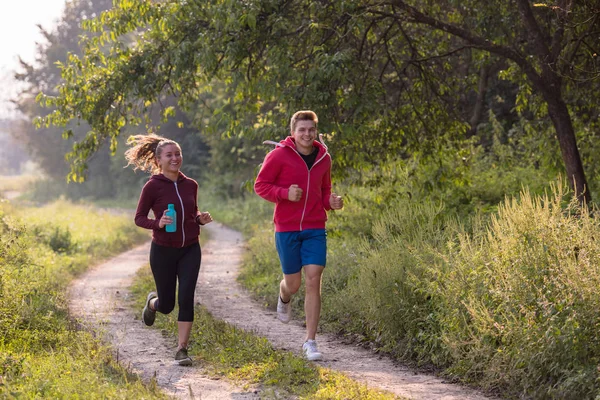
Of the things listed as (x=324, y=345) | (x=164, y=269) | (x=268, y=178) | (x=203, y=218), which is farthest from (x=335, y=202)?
(x=324, y=345)

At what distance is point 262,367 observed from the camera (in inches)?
253

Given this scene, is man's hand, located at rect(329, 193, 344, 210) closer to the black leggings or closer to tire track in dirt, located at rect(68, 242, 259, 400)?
the black leggings

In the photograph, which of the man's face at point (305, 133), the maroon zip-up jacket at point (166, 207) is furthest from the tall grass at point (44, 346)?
the man's face at point (305, 133)

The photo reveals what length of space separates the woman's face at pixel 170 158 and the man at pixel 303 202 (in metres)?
0.79

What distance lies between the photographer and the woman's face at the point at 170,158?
7070 millimetres

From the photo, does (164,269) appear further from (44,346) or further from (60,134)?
(60,134)

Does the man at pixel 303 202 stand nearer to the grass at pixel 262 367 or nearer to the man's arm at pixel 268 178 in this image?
the man's arm at pixel 268 178

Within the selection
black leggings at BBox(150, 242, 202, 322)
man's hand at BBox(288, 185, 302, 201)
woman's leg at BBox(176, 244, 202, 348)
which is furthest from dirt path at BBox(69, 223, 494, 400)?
man's hand at BBox(288, 185, 302, 201)

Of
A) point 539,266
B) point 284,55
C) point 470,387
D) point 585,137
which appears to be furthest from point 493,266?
point 585,137

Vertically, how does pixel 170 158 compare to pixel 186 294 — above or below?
above

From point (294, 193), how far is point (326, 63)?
3.75 m

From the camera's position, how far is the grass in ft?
18.4

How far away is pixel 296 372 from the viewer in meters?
6.24

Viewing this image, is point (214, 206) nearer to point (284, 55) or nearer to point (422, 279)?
point (284, 55)
